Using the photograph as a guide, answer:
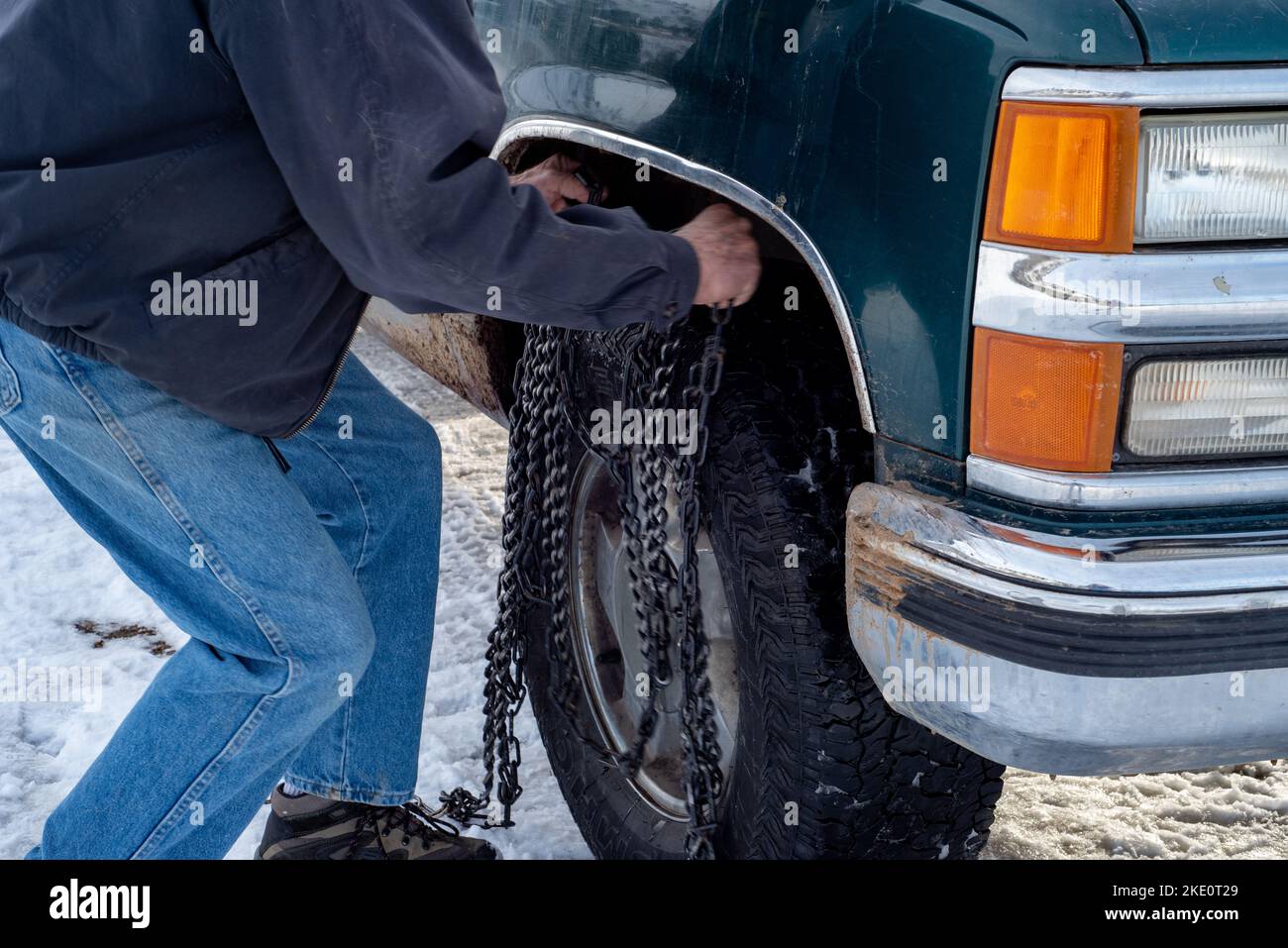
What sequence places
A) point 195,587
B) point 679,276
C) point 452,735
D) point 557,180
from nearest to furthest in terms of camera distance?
point 679,276 < point 195,587 < point 557,180 < point 452,735

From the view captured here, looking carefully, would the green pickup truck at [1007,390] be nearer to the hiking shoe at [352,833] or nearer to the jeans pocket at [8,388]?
the hiking shoe at [352,833]

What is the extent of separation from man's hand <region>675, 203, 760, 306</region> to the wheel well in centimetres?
3

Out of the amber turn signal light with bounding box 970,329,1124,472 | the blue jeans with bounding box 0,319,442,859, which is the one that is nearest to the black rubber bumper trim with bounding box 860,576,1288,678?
the amber turn signal light with bounding box 970,329,1124,472

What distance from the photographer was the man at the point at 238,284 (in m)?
1.43

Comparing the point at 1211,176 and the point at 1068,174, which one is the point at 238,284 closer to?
the point at 1068,174

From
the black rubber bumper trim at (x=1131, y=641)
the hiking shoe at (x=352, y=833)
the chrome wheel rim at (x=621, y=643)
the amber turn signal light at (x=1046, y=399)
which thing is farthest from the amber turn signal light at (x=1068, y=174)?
the hiking shoe at (x=352, y=833)

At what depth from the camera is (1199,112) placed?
135 cm

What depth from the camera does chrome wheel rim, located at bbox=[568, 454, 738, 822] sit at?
2.04 meters

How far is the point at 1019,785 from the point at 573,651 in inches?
36.2

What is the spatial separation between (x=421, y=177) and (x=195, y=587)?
71 centimetres

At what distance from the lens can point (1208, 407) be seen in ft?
4.69

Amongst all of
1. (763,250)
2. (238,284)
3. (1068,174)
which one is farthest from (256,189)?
(1068,174)

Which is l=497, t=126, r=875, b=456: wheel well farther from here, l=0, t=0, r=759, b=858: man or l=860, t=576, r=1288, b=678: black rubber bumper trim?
l=860, t=576, r=1288, b=678: black rubber bumper trim
